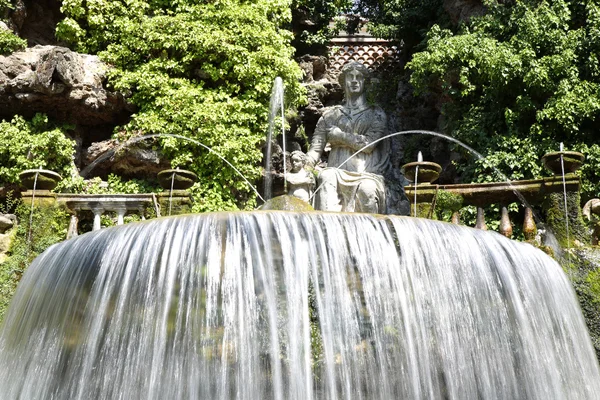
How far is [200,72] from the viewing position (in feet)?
40.8

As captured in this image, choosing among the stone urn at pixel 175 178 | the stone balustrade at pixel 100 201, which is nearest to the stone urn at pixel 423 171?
the stone urn at pixel 175 178

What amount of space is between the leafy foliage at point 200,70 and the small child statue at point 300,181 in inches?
88.4

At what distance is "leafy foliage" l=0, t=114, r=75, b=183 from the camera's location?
444 inches

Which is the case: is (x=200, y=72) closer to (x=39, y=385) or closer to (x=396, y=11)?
(x=396, y=11)

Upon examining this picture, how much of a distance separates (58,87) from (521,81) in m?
7.26

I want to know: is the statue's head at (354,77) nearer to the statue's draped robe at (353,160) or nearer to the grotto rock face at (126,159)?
the statue's draped robe at (353,160)

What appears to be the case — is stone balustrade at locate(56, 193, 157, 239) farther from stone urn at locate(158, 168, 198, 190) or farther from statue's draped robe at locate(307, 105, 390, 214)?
statue's draped robe at locate(307, 105, 390, 214)

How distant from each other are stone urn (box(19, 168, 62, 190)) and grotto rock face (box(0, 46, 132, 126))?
3.94 meters

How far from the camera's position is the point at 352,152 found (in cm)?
1062

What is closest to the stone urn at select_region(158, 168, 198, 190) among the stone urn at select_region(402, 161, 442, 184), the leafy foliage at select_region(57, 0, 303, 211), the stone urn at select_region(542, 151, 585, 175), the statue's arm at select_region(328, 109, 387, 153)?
the stone urn at select_region(402, 161, 442, 184)

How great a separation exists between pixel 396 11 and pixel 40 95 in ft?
22.8

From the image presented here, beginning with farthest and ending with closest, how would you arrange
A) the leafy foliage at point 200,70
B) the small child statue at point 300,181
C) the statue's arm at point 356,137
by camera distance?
the leafy foliage at point 200,70 < the statue's arm at point 356,137 < the small child statue at point 300,181

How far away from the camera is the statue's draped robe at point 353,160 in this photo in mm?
9609

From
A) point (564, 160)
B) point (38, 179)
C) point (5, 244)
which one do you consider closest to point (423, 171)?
point (564, 160)
